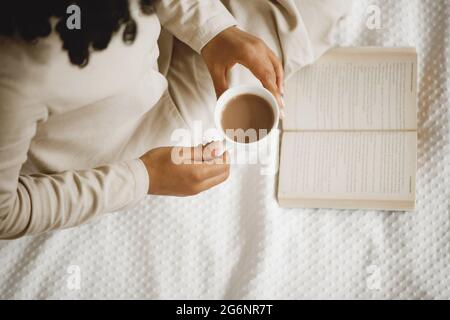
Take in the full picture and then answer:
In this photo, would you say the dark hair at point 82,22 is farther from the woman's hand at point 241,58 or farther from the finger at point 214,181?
the finger at point 214,181

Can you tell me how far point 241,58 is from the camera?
2.03 feet

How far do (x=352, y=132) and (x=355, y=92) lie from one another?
6cm

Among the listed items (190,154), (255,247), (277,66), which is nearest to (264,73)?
(277,66)

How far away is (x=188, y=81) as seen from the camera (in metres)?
0.68

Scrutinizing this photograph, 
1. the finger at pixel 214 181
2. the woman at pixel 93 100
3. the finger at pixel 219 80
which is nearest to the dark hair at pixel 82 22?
the woman at pixel 93 100

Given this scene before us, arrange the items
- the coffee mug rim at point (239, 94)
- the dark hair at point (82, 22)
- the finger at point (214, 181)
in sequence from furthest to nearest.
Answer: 1. the finger at point (214, 181)
2. the coffee mug rim at point (239, 94)
3. the dark hair at point (82, 22)

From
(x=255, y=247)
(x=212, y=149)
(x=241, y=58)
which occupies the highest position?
(x=241, y=58)

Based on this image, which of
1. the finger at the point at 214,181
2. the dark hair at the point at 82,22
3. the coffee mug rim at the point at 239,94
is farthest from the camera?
the finger at the point at 214,181

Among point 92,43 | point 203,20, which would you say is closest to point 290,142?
point 203,20

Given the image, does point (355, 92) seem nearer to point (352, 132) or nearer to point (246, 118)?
point (352, 132)

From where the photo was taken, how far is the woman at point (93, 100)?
1.54ft

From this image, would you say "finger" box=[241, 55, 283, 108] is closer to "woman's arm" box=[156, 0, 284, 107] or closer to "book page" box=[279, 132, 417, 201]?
"woman's arm" box=[156, 0, 284, 107]

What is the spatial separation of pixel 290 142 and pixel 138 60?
0.25 metres

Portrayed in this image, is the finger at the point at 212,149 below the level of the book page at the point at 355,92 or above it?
below
